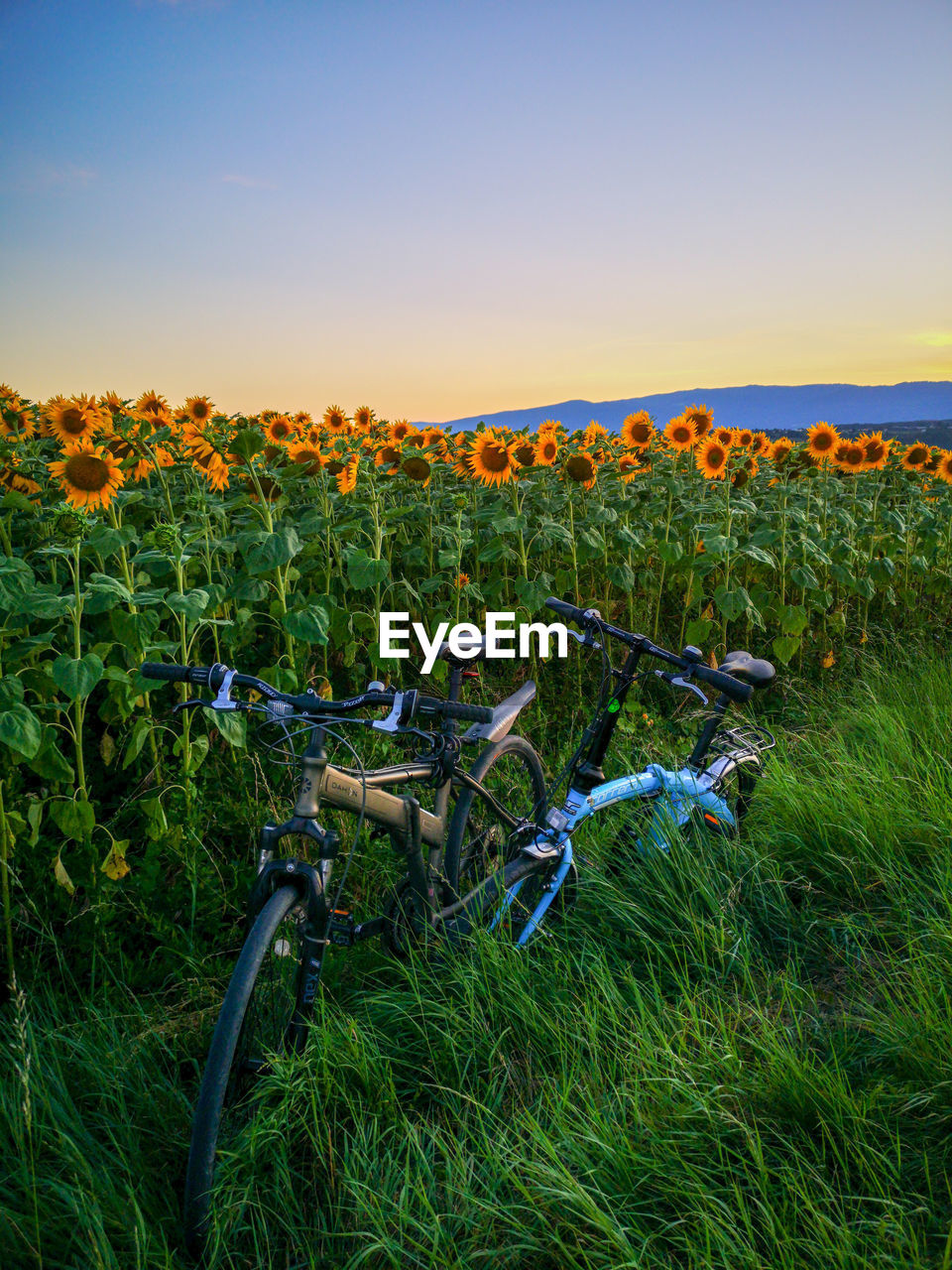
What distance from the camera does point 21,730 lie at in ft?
9.18

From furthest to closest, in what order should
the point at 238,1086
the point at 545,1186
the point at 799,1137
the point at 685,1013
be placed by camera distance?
the point at 685,1013 < the point at 238,1086 < the point at 799,1137 < the point at 545,1186

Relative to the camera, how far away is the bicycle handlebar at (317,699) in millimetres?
2078

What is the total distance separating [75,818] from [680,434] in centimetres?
463

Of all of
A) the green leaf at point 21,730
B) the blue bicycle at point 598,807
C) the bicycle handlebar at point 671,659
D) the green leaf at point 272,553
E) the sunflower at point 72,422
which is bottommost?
the blue bicycle at point 598,807

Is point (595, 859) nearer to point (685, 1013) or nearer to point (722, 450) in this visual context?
point (685, 1013)

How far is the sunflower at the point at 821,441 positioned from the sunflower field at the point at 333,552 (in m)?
0.02

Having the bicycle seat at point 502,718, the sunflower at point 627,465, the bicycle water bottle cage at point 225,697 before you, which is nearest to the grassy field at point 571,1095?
the bicycle seat at point 502,718

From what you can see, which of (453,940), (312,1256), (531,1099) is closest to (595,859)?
(453,940)

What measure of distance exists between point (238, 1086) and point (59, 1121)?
47 cm

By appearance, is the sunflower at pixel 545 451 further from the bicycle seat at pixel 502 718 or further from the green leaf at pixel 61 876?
the green leaf at pixel 61 876

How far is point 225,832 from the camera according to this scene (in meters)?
3.84

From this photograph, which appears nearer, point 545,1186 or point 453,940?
point 545,1186

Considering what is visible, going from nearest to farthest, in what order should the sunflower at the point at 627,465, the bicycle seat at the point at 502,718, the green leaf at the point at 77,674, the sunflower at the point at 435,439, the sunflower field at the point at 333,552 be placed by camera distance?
the green leaf at the point at 77,674 < the bicycle seat at the point at 502,718 < the sunflower field at the point at 333,552 < the sunflower at the point at 627,465 < the sunflower at the point at 435,439

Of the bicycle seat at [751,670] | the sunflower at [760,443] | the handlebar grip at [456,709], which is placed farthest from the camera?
the sunflower at [760,443]
